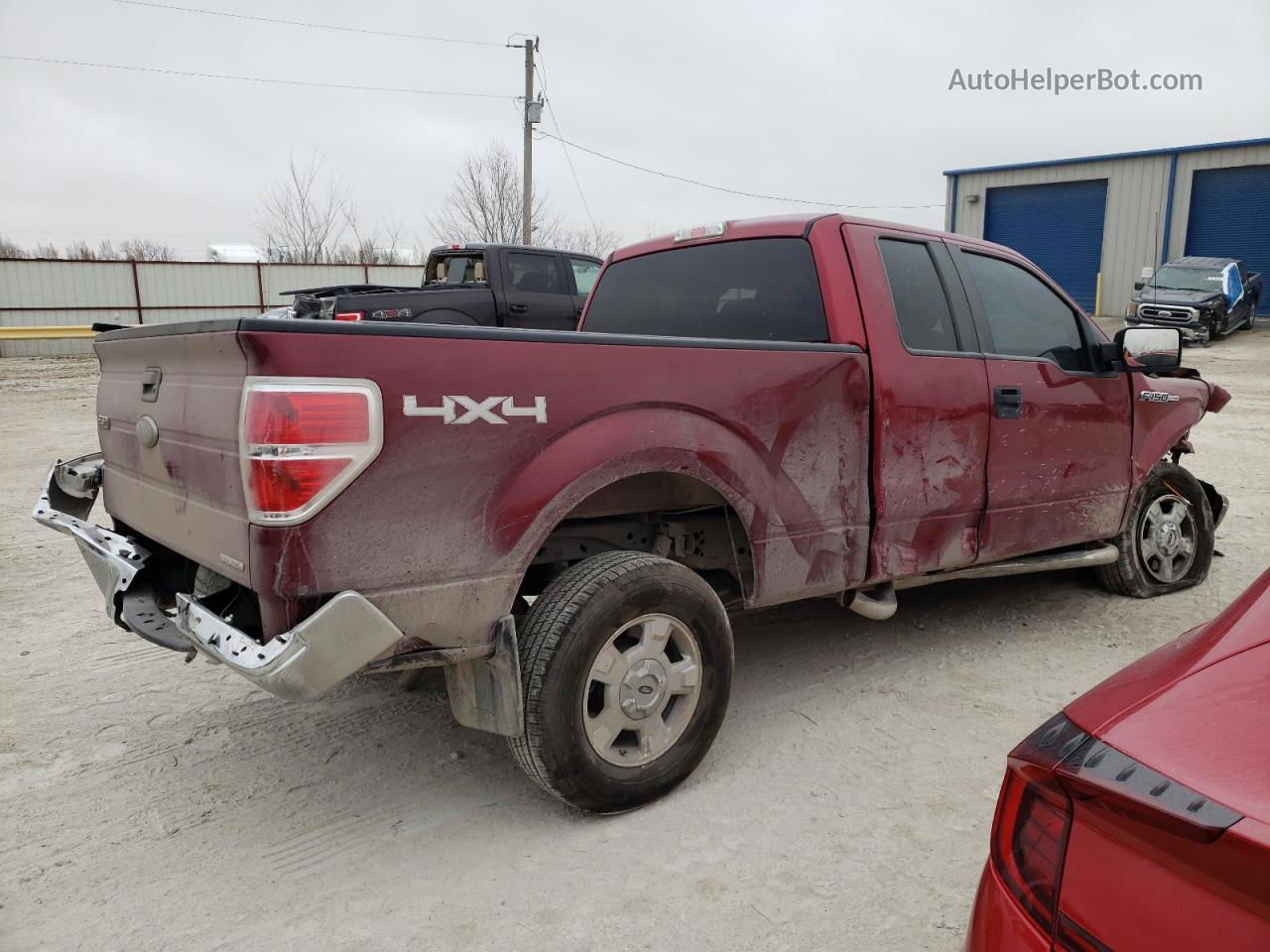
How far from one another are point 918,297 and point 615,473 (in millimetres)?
1740

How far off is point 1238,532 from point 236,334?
668 cm

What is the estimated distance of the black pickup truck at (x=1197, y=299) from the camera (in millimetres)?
19672

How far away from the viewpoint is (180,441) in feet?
9.03

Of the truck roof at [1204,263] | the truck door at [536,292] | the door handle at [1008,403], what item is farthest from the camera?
the truck roof at [1204,263]

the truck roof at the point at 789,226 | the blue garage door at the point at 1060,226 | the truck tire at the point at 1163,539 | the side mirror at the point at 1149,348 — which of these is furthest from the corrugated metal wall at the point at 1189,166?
the truck roof at the point at 789,226

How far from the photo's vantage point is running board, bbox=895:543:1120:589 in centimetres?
397

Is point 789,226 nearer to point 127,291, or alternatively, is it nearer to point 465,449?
point 465,449

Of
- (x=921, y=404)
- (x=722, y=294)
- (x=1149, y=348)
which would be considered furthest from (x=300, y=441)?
(x=1149, y=348)

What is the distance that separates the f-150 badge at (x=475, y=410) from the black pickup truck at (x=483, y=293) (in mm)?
8165

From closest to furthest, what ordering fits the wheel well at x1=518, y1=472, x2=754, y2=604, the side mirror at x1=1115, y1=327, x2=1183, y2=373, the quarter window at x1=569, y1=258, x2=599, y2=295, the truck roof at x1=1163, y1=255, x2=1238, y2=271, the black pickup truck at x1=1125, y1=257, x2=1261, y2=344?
the wheel well at x1=518, y1=472, x2=754, y2=604 → the side mirror at x1=1115, y1=327, x2=1183, y2=373 → the quarter window at x1=569, y1=258, x2=599, y2=295 → the black pickup truck at x1=1125, y1=257, x2=1261, y2=344 → the truck roof at x1=1163, y1=255, x2=1238, y2=271

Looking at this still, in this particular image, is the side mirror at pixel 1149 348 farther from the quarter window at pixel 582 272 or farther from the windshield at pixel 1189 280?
the windshield at pixel 1189 280

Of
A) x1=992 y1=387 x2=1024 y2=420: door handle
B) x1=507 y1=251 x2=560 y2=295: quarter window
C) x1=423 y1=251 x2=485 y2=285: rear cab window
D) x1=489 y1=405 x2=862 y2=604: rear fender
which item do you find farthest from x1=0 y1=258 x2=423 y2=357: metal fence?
x1=489 y1=405 x2=862 y2=604: rear fender

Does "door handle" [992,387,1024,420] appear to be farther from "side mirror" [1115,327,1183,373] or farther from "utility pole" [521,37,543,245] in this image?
"utility pole" [521,37,543,245]

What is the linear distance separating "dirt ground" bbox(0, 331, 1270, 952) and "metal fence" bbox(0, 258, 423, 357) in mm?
20712
